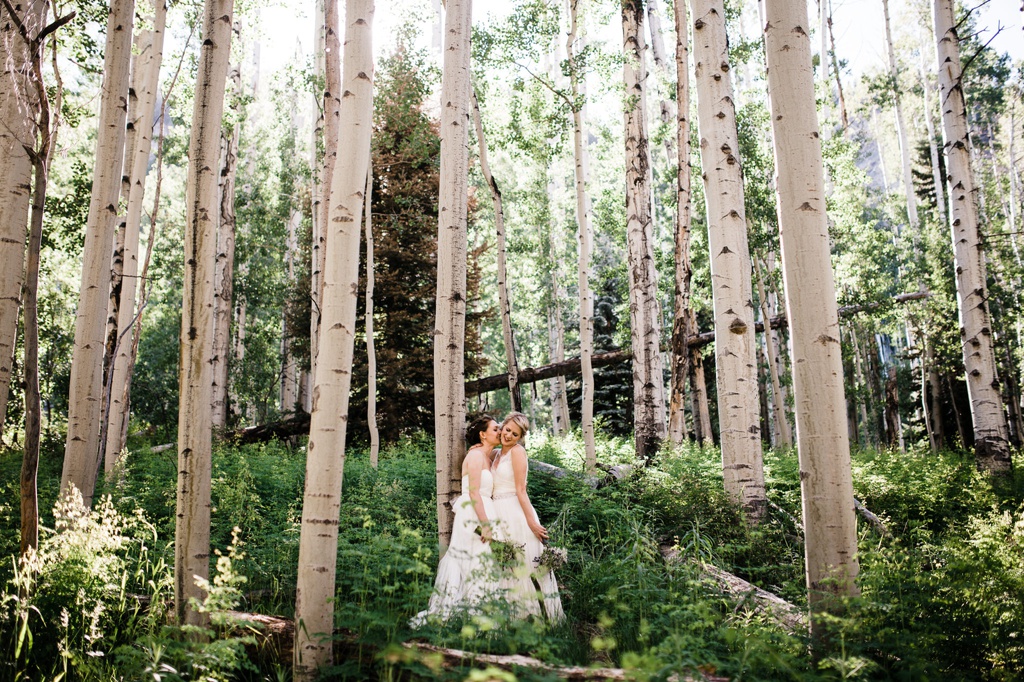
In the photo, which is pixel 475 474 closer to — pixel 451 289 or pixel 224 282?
pixel 451 289

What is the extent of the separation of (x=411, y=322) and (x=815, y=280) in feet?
40.7

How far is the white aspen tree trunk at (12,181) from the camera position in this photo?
5.01 metres

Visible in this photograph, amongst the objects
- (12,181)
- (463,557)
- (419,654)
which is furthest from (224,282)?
(419,654)

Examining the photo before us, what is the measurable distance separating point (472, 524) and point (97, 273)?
12.7 feet

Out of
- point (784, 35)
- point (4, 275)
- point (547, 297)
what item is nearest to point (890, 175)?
point (547, 297)

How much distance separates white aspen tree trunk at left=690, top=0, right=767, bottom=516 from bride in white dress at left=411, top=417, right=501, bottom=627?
2719mm

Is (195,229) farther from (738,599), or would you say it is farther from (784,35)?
(738,599)

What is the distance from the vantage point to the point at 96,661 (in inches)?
142

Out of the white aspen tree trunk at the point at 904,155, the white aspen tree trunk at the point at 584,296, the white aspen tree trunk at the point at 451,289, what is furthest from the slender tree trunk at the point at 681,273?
the white aspen tree trunk at the point at 904,155

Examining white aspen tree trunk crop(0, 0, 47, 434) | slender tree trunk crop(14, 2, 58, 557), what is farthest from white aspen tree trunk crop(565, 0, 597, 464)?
white aspen tree trunk crop(0, 0, 47, 434)

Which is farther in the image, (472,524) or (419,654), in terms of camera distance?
(472,524)

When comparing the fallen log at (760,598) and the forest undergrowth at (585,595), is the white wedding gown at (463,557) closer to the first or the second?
the forest undergrowth at (585,595)

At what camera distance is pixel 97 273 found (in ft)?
18.4

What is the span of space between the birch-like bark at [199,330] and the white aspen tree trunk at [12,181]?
1.77 meters
